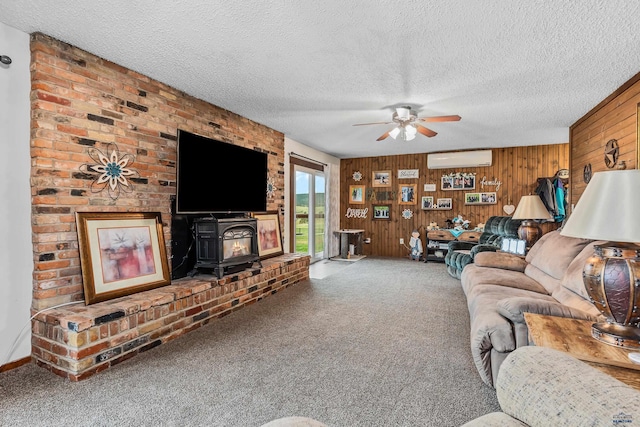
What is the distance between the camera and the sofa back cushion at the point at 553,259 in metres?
2.69

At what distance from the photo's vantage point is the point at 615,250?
145 cm

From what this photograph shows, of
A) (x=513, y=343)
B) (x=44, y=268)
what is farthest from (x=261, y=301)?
(x=513, y=343)

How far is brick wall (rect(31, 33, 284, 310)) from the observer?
91.1 inches

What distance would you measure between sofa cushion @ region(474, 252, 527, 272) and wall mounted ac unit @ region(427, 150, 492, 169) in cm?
320

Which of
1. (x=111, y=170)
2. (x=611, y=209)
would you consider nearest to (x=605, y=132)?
(x=611, y=209)

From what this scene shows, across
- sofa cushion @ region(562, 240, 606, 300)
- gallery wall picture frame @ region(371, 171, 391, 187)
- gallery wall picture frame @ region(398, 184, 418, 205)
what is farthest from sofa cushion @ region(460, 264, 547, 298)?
gallery wall picture frame @ region(371, 171, 391, 187)

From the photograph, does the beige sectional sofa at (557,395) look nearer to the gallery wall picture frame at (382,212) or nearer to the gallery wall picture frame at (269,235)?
the gallery wall picture frame at (269,235)

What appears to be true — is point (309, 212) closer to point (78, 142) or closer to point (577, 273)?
point (78, 142)

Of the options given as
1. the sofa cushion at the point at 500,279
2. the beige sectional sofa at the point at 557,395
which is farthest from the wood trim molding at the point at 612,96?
the beige sectional sofa at the point at 557,395

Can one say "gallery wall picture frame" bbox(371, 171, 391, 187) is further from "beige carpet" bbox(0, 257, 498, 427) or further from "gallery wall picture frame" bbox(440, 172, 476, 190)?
"beige carpet" bbox(0, 257, 498, 427)

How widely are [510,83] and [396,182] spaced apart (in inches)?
168

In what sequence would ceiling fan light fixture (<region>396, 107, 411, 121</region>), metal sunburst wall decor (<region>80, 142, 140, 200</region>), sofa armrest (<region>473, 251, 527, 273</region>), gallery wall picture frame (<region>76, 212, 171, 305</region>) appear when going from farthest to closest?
ceiling fan light fixture (<region>396, 107, 411, 121</region>) → sofa armrest (<region>473, 251, 527, 273</region>) → metal sunburst wall decor (<region>80, 142, 140, 200</region>) → gallery wall picture frame (<region>76, 212, 171, 305</region>)

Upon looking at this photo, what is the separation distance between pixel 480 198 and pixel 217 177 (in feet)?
17.3

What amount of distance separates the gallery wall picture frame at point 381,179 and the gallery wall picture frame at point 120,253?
207 inches
